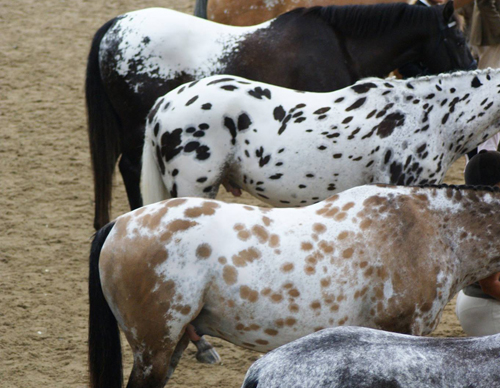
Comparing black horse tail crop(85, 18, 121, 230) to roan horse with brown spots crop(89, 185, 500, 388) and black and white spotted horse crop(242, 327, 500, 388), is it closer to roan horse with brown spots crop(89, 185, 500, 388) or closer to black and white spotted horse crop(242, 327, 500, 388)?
roan horse with brown spots crop(89, 185, 500, 388)

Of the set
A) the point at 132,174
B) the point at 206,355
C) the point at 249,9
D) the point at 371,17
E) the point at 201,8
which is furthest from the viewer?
the point at 201,8

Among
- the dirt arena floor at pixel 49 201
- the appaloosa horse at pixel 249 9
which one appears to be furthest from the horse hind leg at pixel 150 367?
the appaloosa horse at pixel 249 9

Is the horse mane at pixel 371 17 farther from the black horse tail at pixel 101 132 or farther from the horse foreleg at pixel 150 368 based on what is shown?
the horse foreleg at pixel 150 368

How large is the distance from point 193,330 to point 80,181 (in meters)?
3.88

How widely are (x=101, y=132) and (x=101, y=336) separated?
8.31ft

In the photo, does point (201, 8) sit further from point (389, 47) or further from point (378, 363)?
point (378, 363)

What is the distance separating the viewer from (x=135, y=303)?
3000mm

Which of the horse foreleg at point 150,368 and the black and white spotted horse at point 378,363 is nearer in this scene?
the black and white spotted horse at point 378,363

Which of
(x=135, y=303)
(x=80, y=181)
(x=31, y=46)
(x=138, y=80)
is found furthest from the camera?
(x=31, y=46)

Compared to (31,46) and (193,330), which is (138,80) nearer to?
(193,330)

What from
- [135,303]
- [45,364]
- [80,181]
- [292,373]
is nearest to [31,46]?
[80,181]

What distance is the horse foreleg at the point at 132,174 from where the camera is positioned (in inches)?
210

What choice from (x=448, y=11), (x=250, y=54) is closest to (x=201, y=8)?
(x=250, y=54)

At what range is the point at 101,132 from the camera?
5.42 metres
